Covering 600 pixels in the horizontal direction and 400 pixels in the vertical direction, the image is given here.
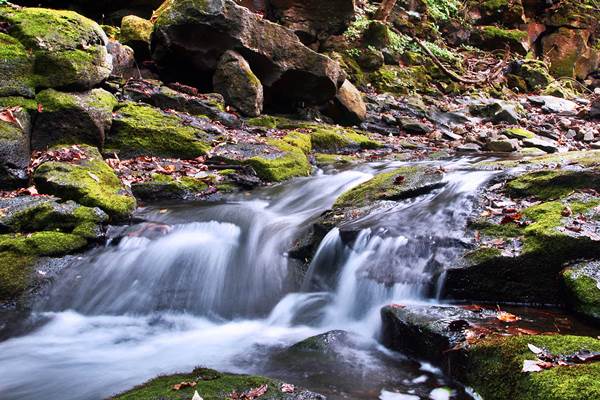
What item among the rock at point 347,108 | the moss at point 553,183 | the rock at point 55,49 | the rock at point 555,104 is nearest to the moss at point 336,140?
the rock at point 347,108

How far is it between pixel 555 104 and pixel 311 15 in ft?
35.8

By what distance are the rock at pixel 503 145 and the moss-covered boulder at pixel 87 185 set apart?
8.45 metres

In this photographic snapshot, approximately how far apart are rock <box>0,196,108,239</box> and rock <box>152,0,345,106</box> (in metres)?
6.07

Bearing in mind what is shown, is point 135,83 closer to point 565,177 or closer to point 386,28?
point 565,177

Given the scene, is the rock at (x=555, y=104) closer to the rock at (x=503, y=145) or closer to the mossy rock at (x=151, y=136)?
the rock at (x=503, y=145)

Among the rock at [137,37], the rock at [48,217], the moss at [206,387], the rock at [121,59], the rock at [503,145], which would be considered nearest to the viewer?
the moss at [206,387]

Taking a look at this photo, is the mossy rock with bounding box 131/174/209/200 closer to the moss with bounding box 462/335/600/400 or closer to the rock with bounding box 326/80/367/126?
the moss with bounding box 462/335/600/400

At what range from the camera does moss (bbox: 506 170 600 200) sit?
5.16 meters

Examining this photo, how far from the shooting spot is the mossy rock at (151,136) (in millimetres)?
8016

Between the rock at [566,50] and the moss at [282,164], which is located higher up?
the rock at [566,50]

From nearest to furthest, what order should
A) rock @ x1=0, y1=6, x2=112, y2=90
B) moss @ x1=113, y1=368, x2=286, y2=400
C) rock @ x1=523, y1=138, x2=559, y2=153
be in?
moss @ x1=113, y1=368, x2=286, y2=400 < rock @ x1=0, y1=6, x2=112, y2=90 < rock @ x1=523, y1=138, x2=559, y2=153

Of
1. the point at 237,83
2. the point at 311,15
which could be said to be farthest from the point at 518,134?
the point at 237,83

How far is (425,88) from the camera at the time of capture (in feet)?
56.9

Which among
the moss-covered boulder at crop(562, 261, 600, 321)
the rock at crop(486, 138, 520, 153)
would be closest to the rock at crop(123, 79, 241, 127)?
the rock at crop(486, 138, 520, 153)
